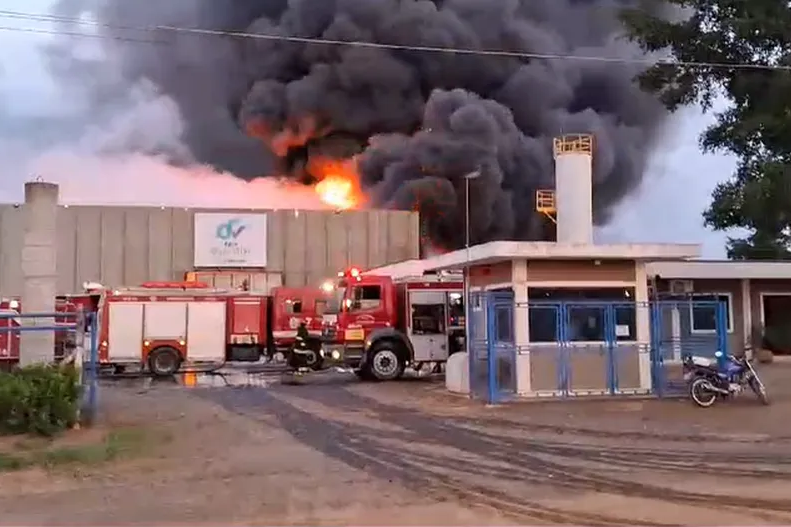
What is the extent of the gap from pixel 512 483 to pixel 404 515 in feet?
5.72

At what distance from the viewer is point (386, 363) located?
21719mm

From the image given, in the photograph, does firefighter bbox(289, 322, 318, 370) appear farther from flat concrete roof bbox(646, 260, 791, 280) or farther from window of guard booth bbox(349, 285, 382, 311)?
→ flat concrete roof bbox(646, 260, 791, 280)

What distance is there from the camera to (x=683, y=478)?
8938mm

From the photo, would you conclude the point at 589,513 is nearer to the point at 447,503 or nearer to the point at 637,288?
the point at 447,503

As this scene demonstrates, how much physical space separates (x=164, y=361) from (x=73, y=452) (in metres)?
14.8

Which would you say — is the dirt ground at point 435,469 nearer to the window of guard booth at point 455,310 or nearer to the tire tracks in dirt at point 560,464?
the tire tracks in dirt at point 560,464

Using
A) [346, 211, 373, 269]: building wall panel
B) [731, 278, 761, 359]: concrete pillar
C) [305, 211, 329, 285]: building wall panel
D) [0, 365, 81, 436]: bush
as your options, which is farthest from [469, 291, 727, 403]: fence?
[305, 211, 329, 285]: building wall panel

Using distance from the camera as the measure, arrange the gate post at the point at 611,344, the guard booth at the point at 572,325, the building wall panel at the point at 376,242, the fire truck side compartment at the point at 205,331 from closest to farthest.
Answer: the guard booth at the point at 572,325, the gate post at the point at 611,344, the fire truck side compartment at the point at 205,331, the building wall panel at the point at 376,242

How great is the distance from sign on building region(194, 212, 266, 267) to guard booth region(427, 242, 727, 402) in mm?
23913

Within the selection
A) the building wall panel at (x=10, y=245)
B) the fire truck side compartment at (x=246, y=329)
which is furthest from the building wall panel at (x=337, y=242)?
the fire truck side compartment at (x=246, y=329)

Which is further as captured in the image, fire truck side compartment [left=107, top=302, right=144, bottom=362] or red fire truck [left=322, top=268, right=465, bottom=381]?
fire truck side compartment [left=107, top=302, right=144, bottom=362]

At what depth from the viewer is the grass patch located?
1005cm

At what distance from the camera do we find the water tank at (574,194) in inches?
737

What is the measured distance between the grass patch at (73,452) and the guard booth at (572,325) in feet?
21.0
